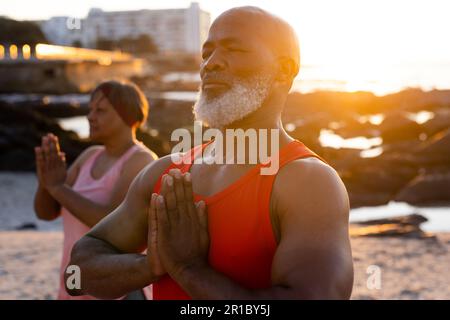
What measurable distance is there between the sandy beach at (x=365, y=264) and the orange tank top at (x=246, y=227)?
4678mm

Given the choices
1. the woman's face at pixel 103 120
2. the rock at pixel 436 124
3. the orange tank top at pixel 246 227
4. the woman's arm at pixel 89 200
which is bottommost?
the rock at pixel 436 124

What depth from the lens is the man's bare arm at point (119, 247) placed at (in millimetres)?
1913

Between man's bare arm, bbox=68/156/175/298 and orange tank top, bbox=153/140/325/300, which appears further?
man's bare arm, bbox=68/156/175/298

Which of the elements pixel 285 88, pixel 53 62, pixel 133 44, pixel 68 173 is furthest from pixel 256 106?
pixel 133 44

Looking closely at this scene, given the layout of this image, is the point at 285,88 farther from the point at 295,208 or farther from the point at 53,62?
the point at 53,62

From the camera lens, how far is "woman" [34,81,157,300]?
3275mm

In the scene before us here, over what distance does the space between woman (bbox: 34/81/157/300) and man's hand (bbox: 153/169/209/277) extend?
1.58 meters

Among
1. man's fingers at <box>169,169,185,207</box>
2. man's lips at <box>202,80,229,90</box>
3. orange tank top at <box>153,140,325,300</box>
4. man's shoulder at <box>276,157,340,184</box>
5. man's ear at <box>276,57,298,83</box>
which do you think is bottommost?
orange tank top at <box>153,140,325,300</box>

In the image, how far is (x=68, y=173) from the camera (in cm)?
371

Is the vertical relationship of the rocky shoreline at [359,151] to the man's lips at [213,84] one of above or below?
Answer: below

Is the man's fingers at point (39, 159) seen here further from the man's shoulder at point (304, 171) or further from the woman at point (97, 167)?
the man's shoulder at point (304, 171)

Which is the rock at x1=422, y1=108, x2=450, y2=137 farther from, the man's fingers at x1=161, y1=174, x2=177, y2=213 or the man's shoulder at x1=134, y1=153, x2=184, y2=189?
the man's fingers at x1=161, y1=174, x2=177, y2=213

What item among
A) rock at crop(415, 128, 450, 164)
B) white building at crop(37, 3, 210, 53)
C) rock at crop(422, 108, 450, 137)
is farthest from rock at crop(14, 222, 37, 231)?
white building at crop(37, 3, 210, 53)

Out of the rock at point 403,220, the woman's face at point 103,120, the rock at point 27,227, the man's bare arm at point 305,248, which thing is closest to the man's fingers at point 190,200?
the man's bare arm at point 305,248
